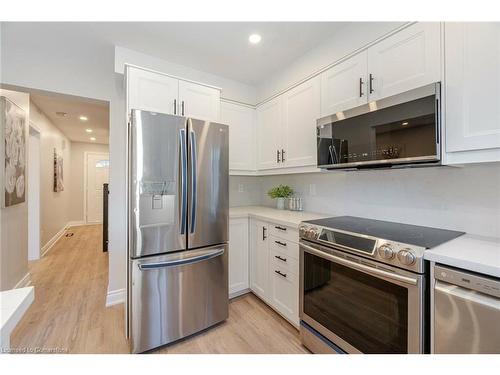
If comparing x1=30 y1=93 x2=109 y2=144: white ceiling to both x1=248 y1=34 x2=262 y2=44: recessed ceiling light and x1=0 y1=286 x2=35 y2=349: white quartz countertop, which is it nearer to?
x1=248 y1=34 x2=262 y2=44: recessed ceiling light

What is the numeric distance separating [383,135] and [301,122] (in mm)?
879

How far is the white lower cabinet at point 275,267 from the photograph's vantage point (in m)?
1.89

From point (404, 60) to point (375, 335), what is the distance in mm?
1712

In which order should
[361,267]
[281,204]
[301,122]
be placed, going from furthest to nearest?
[281,204] < [301,122] < [361,267]

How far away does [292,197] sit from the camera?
2695 mm

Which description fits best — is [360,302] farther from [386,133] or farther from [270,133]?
[270,133]

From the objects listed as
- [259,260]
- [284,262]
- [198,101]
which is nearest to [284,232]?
[284,262]

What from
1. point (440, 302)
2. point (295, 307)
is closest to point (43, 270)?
point (295, 307)

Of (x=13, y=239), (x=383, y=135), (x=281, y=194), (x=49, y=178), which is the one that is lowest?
(x=13, y=239)

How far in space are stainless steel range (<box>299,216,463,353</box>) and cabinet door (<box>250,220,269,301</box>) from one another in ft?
1.83

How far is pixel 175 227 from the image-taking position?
5.72 feet

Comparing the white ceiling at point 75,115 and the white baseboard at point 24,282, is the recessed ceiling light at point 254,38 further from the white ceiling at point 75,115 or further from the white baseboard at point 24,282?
the white baseboard at point 24,282

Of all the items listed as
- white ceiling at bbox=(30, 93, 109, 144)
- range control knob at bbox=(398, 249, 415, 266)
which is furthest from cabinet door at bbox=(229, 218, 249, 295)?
white ceiling at bbox=(30, 93, 109, 144)

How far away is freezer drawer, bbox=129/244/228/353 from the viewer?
1621 millimetres
